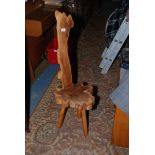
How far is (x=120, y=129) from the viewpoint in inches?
75.7

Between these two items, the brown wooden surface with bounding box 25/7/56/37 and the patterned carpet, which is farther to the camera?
the brown wooden surface with bounding box 25/7/56/37

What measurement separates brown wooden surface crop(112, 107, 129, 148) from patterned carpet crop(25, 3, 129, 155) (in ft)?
0.16

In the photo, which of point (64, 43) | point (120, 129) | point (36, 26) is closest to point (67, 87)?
point (64, 43)

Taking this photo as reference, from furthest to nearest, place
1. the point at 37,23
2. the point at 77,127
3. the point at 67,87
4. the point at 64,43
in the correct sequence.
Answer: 1. the point at 37,23
2. the point at 77,127
3. the point at 67,87
4. the point at 64,43

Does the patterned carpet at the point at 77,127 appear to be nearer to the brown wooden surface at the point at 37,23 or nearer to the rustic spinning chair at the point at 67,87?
the rustic spinning chair at the point at 67,87

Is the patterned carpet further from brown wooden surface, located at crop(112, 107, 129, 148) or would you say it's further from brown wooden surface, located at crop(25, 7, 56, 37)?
brown wooden surface, located at crop(25, 7, 56, 37)

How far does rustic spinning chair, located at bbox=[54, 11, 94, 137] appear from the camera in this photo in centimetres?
178

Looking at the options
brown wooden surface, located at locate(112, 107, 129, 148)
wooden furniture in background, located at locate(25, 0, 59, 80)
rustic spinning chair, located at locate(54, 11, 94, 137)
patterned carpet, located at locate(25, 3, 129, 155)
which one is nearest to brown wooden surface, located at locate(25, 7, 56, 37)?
wooden furniture in background, located at locate(25, 0, 59, 80)

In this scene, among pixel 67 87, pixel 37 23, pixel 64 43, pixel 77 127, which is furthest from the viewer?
pixel 37 23

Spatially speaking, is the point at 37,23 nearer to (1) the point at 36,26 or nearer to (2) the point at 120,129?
(1) the point at 36,26

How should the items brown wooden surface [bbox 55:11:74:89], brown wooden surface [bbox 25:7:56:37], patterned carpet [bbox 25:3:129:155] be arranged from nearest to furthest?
1. brown wooden surface [bbox 55:11:74:89]
2. patterned carpet [bbox 25:3:129:155]
3. brown wooden surface [bbox 25:7:56:37]

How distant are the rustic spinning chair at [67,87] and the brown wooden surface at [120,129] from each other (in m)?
0.21

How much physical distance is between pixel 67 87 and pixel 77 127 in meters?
0.39

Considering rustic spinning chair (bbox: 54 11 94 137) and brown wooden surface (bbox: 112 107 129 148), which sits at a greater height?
rustic spinning chair (bbox: 54 11 94 137)
